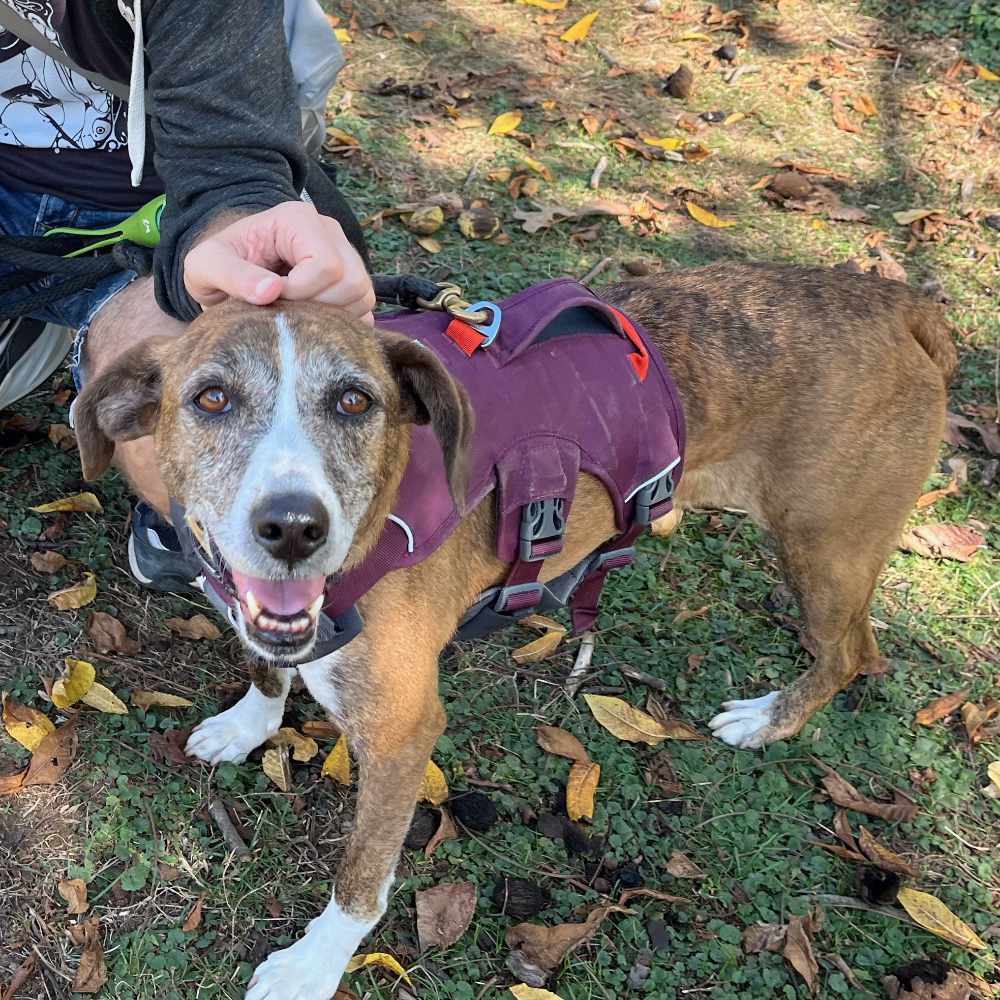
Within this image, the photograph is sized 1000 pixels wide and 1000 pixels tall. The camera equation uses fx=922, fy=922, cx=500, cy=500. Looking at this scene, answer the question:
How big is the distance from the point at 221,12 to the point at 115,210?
928mm

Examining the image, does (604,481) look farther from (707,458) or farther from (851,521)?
(851,521)

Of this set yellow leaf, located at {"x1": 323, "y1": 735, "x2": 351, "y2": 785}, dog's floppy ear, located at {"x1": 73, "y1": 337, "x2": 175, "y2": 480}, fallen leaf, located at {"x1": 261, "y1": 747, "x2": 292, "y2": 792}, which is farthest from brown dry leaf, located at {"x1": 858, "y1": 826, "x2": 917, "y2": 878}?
dog's floppy ear, located at {"x1": 73, "y1": 337, "x2": 175, "y2": 480}

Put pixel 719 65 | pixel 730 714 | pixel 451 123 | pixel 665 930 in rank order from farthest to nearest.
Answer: pixel 719 65 → pixel 451 123 → pixel 730 714 → pixel 665 930

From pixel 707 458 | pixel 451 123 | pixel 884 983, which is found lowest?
pixel 884 983

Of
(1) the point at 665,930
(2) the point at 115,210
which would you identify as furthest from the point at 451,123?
(1) the point at 665,930

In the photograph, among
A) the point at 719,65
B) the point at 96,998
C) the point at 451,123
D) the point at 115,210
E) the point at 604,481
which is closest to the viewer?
the point at 96,998

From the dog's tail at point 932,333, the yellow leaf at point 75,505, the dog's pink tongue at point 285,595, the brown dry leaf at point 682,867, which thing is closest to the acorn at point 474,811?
the brown dry leaf at point 682,867

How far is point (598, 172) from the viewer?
602 centimetres

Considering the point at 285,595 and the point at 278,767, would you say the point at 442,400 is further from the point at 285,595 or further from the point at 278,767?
the point at 278,767

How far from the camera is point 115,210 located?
11.1 feet

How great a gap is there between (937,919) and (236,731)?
97.2 inches

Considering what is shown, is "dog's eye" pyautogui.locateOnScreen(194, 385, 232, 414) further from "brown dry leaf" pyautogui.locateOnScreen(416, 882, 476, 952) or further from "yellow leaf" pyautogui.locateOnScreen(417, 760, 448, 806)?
"brown dry leaf" pyautogui.locateOnScreen(416, 882, 476, 952)

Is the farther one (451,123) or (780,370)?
(451,123)

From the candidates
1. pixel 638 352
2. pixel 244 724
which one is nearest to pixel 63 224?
pixel 244 724
